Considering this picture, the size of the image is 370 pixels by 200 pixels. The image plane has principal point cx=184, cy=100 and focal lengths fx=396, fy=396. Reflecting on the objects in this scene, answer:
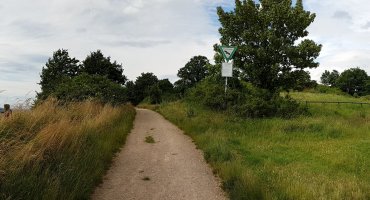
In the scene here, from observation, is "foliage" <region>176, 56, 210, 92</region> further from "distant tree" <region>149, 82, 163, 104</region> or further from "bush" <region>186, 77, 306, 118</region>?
"bush" <region>186, 77, 306, 118</region>

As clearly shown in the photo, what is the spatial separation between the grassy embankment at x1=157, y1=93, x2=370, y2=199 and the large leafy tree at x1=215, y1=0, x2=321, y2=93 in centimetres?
868

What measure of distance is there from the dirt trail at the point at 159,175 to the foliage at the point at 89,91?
10.5m

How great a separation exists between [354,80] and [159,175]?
12705 centimetres

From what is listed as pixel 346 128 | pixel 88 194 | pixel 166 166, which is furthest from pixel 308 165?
pixel 346 128

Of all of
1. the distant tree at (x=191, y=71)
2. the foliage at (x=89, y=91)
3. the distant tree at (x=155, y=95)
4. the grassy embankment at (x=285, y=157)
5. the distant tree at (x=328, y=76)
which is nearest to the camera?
the grassy embankment at (x=285, y=157)

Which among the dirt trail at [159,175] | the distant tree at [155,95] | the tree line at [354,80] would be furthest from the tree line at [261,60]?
the tree line at [354,80]

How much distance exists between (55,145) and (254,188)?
14.5ft

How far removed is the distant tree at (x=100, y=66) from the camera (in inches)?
2356

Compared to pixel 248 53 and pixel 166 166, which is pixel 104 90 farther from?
pixel 166 166

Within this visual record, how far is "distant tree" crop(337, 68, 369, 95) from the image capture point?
125 m

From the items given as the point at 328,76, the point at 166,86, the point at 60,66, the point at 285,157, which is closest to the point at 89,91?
the point at 285,157

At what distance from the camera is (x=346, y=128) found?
1905cm

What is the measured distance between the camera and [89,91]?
26094 millimetres

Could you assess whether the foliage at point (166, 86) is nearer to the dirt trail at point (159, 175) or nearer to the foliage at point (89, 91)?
the foliage at point (89, 91)
